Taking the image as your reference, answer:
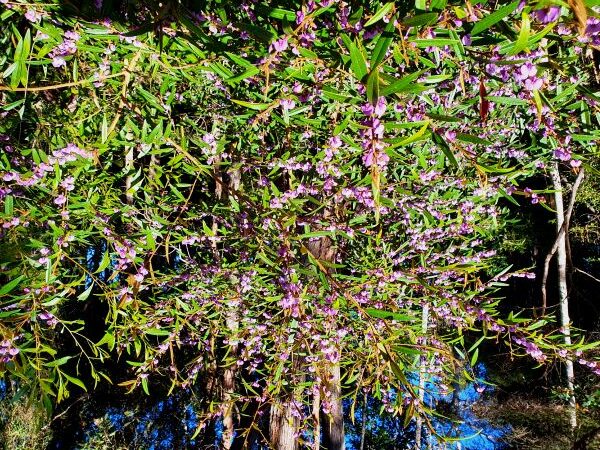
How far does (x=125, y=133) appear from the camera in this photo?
4.26ft

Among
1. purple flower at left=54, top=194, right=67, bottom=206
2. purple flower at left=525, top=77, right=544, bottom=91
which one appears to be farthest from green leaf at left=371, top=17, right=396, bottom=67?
purple flower at left=54, top=194, right=67, bottom=206

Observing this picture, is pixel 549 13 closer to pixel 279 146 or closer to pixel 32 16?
pixel 32 16

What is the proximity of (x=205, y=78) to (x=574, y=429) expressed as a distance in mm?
4336

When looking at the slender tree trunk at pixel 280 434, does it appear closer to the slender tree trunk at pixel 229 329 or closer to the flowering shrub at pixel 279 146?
the slender tree trunk at pixel 229 329

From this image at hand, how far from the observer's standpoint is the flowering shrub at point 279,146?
2.32ft

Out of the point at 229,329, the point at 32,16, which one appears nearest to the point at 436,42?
the point at 32,16

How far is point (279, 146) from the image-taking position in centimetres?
169

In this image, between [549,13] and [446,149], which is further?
[446,149]

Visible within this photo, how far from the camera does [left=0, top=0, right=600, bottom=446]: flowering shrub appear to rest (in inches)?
27.8

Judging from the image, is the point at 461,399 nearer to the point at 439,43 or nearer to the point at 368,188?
the point at 368,188

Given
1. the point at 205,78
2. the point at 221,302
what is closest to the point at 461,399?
the point at 221,302

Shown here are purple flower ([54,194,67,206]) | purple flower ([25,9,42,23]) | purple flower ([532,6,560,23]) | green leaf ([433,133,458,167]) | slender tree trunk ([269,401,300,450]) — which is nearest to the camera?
purple flower ([532,6,560,23])

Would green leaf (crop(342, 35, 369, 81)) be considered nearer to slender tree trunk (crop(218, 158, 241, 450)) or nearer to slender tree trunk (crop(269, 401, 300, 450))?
slender tree trunk (crop(218, 158, 241, 450))

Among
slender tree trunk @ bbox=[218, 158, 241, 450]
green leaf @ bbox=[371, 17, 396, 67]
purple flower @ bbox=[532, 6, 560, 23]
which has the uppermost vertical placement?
purple flower @ bbox=[532, 6, 560, 23]
